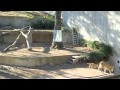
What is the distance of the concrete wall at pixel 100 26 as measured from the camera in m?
14.5

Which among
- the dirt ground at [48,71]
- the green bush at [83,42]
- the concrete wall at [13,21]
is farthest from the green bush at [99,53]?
the concrete wall at [13,21]

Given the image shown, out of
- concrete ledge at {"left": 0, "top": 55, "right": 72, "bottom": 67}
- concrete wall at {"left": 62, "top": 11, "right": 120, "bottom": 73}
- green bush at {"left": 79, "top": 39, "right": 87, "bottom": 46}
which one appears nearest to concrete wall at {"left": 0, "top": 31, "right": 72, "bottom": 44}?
concrete wall at {"left": 62, "top": 11, "right": 120, "bottom": 73}

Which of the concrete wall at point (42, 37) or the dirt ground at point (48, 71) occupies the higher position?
the concrete wall at point (42, 37)

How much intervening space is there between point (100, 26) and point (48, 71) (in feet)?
14.0

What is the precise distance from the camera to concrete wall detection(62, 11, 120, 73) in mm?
14508

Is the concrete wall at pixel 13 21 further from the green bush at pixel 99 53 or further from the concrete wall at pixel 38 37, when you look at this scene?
the green bush at pixel 99 53

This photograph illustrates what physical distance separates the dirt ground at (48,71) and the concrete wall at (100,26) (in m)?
1.19

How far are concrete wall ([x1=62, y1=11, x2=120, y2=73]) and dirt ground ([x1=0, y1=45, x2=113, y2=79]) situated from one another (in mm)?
1192

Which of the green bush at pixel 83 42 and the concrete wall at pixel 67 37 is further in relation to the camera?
the concrete wall at pixel 67 37

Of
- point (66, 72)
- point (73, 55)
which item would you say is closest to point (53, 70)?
point (66, 72)

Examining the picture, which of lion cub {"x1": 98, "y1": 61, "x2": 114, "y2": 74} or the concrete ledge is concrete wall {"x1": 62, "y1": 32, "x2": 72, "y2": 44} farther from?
lion cub {"x1": 98, "y1": 61, "x2": 114, "y2": 74}

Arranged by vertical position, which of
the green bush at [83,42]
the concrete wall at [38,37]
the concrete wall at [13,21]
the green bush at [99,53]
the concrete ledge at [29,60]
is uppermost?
the concrete wall at [13,21]

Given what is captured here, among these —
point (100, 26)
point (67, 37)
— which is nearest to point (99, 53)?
point (100, 26)
